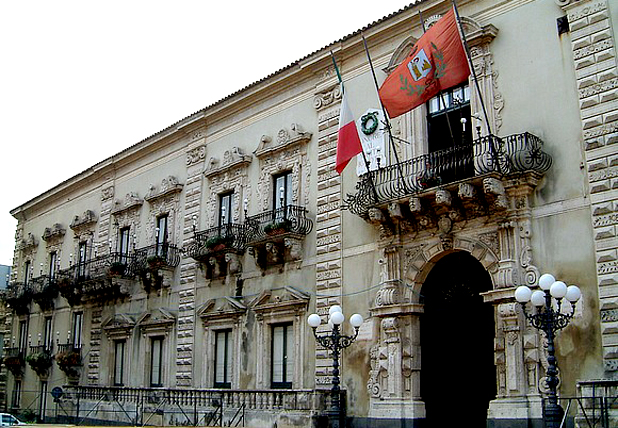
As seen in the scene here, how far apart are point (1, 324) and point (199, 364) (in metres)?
22.9

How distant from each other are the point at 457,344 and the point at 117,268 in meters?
15.2

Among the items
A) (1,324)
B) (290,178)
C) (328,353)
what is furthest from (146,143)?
(1,324)

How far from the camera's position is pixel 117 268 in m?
28.8

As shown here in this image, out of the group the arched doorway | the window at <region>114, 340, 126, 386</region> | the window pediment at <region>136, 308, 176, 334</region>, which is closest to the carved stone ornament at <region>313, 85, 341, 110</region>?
the arched doorway

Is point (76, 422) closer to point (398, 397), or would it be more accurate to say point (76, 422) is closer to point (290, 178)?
point (290, 178)

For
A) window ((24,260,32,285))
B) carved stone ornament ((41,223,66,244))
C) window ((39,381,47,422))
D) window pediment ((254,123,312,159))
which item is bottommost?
window ((39,381,47,422))

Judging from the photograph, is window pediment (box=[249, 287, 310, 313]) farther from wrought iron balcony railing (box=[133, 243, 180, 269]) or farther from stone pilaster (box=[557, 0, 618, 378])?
stone pilaster (box=[557, 0, 618, 378])

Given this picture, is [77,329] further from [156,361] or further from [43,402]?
[156,361]

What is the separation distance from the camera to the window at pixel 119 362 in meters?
28.9

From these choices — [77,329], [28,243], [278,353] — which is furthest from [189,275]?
[28,243]

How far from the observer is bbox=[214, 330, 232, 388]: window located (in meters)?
23.6

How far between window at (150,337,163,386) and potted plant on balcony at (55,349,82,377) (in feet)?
17.8

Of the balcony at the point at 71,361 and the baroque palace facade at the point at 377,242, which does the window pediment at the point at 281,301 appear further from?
the balcony at the point at 71,361

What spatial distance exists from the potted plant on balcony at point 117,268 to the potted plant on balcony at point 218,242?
19.7 feet
